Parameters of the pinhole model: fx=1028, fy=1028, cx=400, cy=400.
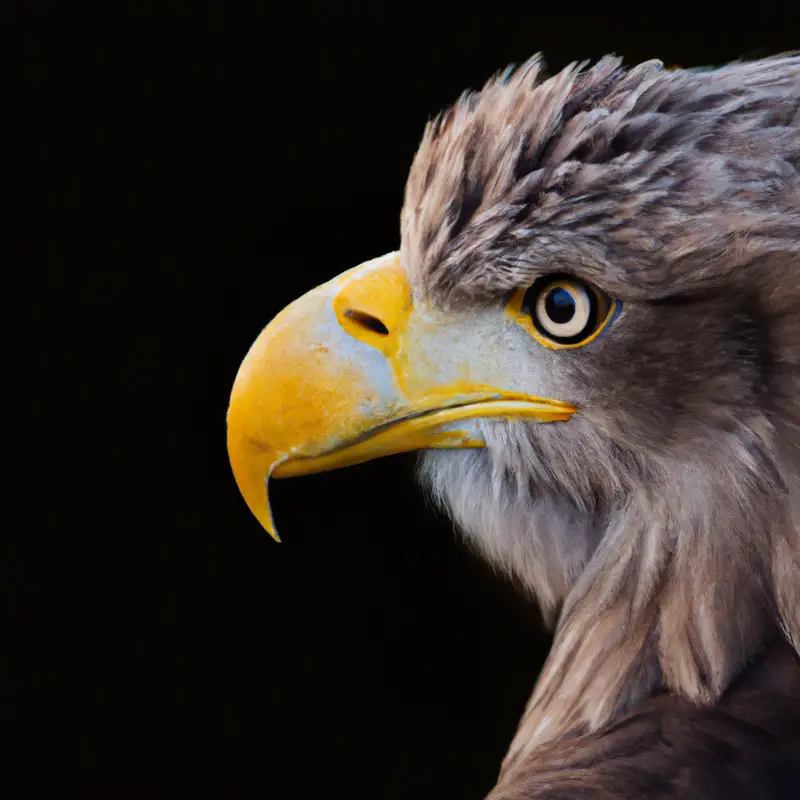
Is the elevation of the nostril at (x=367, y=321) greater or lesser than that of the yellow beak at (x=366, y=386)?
greater

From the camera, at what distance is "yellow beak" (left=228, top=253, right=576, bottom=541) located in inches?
63.4

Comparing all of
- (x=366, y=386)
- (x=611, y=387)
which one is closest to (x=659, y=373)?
(x=611, y=387)

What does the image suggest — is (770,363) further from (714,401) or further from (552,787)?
(552,787)

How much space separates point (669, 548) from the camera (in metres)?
1.56

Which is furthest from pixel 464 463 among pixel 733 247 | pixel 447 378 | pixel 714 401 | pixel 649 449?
pixel 733 247

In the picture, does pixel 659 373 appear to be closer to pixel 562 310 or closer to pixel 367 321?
pixel 562 310

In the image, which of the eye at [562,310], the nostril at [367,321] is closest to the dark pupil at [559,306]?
the eye at [562,310]

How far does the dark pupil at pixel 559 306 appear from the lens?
59.2 inches

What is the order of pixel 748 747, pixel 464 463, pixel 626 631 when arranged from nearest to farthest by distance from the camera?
pixel 748 747 → pixel 626 631 → pixel 464 463

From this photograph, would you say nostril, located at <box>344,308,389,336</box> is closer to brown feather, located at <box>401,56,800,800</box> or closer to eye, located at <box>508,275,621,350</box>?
brown feather, located at <box>401,56,800,800</box>

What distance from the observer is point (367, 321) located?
1659 millimetres

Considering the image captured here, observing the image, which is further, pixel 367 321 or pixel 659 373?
pixel 367 321

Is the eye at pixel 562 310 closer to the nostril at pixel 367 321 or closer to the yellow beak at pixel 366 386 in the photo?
the yellow beak at pixel 366 386

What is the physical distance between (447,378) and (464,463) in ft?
0.64
